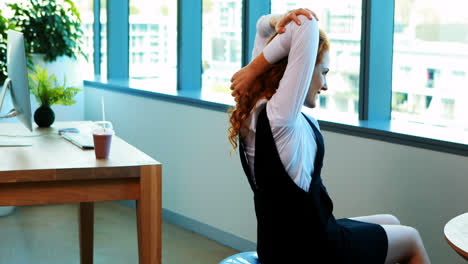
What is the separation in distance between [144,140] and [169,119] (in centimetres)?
37

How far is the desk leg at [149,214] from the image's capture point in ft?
7.80

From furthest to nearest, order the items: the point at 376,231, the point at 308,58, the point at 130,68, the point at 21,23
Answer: the point at 130,68 < the point at 21,23 < the point at 376,231 < the point at 308,58

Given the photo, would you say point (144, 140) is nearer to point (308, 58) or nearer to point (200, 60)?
point (200, 60)

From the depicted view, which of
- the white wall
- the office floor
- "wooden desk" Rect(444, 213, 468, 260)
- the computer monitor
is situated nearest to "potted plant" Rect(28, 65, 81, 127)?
the computer monitor

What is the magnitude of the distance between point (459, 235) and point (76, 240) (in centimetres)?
287

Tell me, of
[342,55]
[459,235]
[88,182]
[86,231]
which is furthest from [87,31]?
[459,235]

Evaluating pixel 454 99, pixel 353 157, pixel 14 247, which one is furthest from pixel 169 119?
pixel 454 99

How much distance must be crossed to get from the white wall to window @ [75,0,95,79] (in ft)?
1.94

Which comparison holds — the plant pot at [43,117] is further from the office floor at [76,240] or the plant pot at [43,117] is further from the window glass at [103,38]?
the window glass at [103,38]

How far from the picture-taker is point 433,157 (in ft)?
9.01

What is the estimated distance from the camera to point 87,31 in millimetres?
5887

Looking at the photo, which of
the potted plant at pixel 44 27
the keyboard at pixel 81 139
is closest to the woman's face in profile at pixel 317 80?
the keyboard at pixel 81 139

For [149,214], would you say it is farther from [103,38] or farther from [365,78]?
[103,38]

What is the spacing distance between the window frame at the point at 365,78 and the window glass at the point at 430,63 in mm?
53
